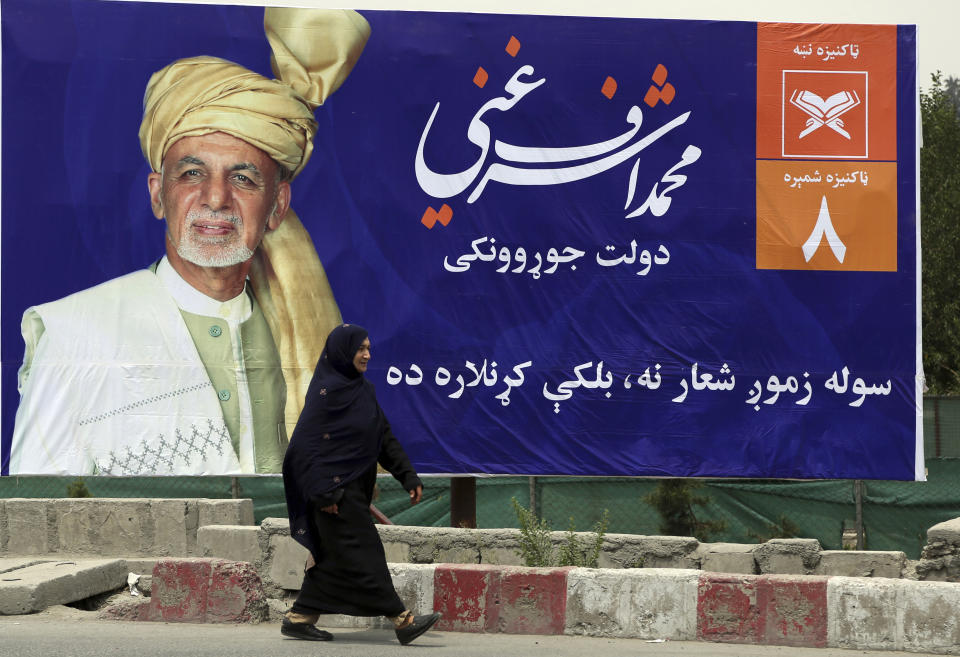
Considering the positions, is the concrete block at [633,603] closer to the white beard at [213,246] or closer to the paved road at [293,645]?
the paved road at [293,645]

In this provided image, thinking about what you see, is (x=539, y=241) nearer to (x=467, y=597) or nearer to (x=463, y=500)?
(x=463, y=500)

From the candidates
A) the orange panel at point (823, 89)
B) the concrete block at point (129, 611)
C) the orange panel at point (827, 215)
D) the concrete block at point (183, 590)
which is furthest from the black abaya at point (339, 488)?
the orange panel at point (823, 89)

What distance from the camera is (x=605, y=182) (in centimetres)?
858

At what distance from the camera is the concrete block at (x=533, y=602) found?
19.5 feet

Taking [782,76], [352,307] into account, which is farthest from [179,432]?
[782,76]

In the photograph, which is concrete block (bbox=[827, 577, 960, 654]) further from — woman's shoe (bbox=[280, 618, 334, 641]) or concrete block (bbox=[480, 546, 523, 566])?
woman's shoe (bbox=[280, 618, 334, 641])

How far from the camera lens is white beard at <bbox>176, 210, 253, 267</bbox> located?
850cm

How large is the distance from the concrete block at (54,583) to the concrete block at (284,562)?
1028 mm

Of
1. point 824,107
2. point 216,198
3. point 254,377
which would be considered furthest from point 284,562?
point 824,107

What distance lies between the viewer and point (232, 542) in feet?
26.6

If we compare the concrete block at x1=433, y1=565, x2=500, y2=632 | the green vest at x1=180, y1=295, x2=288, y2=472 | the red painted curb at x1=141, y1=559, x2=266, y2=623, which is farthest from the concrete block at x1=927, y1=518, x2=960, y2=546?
the green vest at x1=180, y1=295, x2=288, y2=472

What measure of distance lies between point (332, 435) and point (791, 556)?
10.9ft

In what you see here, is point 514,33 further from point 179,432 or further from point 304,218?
point 179,432

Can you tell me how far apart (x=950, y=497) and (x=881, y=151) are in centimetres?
445
